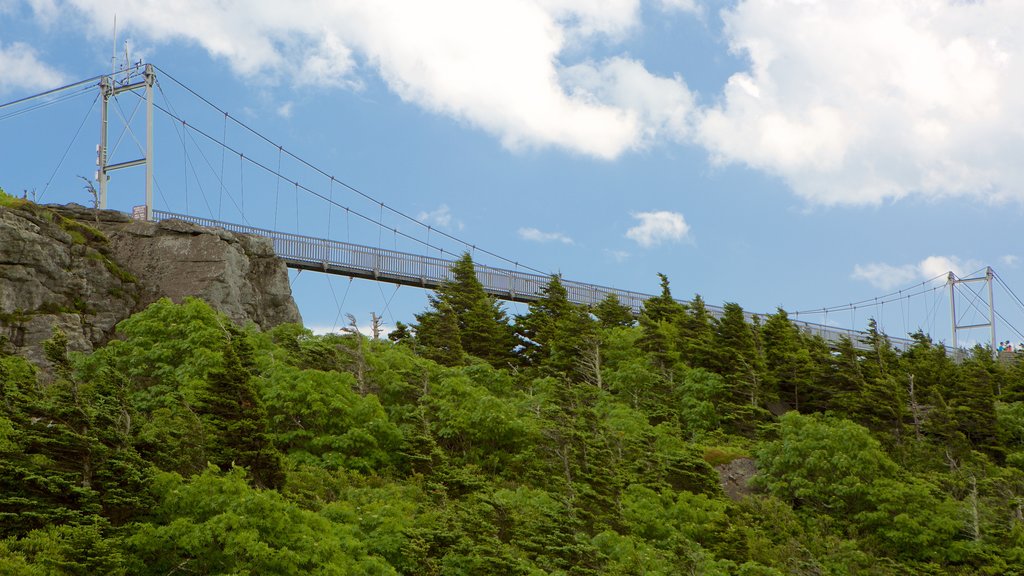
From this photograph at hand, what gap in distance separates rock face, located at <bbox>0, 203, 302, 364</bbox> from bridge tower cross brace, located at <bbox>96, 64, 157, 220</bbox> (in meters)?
1.57

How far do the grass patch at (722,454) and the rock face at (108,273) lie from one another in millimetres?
20826

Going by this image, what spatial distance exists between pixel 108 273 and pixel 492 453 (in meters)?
18.7

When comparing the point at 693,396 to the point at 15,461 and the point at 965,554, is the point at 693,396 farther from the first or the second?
the point at 15,461

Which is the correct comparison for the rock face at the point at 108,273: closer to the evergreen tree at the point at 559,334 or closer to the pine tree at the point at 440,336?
the pine tree at the point at 440,336

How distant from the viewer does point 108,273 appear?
45375mm

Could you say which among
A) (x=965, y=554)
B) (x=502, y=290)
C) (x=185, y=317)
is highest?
(x=502, y=290)

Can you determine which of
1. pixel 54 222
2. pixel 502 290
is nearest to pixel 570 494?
pixel 54 222

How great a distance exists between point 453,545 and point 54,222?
26.9m

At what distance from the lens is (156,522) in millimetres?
24969

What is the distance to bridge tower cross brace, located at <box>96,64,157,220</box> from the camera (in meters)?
48.8

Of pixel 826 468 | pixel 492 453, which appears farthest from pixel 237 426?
pixel 826 468

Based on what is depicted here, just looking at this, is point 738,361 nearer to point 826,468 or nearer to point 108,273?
point 826,468

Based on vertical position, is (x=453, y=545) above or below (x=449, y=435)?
below

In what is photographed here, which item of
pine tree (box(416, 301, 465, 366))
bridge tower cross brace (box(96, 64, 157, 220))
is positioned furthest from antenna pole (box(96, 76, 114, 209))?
pine tree (box(416, 301, 465, 366))
